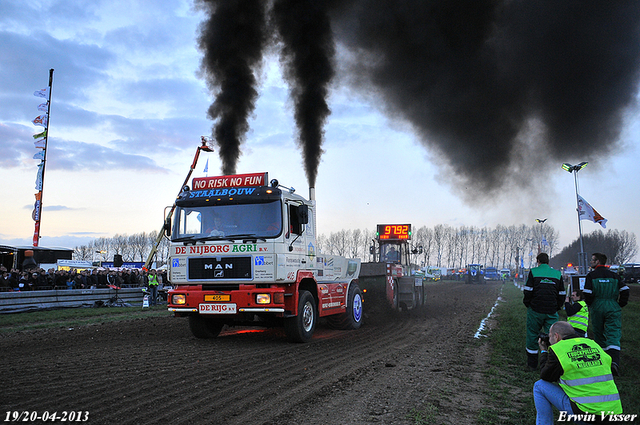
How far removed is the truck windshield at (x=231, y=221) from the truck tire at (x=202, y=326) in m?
1.82

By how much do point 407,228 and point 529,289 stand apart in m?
12.0

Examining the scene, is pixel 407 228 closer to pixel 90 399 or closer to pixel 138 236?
pixel 90 399

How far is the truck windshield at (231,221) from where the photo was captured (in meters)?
8.93

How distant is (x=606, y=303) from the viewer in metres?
6.71

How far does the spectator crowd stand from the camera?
55.6 feet

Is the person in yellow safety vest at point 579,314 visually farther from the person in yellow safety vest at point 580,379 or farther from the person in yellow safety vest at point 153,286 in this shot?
the person in yellow safety vest at point 153,286

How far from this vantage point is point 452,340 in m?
9.87

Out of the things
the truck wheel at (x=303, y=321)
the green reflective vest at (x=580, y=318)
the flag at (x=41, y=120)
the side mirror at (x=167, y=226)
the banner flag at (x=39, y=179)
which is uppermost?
the flag at (x=41, y=120)

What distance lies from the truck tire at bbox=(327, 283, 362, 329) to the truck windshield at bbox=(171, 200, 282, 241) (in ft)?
12.1

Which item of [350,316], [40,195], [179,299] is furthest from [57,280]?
[350,316]

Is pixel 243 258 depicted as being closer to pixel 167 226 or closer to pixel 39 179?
pixel 167 226

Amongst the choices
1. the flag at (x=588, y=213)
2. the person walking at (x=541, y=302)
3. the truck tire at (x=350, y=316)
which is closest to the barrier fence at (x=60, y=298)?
the truck tire at (x=350, y=316)

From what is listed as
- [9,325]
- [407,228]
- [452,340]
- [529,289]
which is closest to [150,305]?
[9,325]

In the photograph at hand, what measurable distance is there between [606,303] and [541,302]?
0.95 meters
